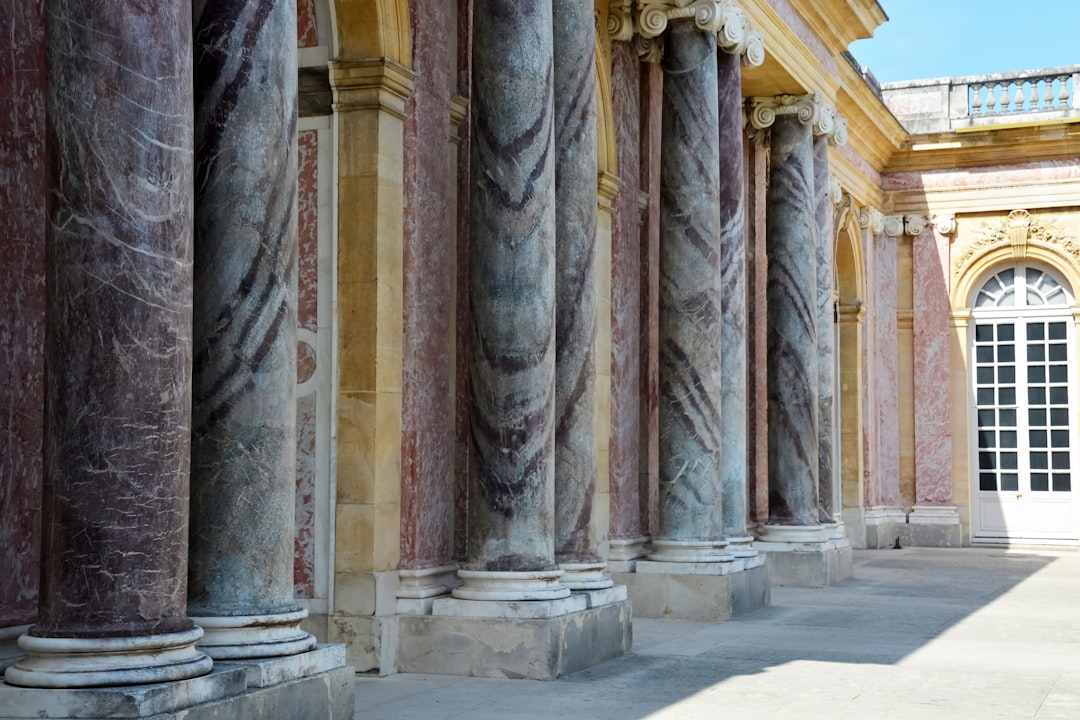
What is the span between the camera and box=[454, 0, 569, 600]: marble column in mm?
8961

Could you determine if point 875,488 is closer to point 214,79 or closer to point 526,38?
point 526,38

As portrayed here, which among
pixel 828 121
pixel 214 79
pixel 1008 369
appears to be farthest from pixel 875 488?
pixel 214 79

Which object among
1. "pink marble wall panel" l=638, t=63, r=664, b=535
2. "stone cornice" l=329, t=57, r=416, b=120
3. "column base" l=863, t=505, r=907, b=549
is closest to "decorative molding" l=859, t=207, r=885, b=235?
"column base" l=863, t=505, r=907, b=549

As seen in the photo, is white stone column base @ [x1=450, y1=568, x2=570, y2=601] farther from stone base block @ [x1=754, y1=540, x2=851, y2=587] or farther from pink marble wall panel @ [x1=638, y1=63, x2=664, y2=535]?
stone base block @ [x1=754, y1=540, x2=851, y2=587]

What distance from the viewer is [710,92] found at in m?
13.1

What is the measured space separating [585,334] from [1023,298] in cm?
1596

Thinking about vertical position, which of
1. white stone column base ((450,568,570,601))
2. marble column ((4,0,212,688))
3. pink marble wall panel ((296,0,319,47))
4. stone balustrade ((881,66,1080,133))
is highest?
A: stone balustrade ((881,66,1080,133))

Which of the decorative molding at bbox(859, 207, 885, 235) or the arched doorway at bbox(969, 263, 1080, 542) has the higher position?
the decorative molding at bbox(859, 207, 885, 235)

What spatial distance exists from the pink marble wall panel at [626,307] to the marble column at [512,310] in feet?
13.2

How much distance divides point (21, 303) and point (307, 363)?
9.93 feet

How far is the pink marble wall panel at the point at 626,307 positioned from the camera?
13211mm

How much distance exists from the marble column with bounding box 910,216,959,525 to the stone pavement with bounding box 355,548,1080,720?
9.41 metres

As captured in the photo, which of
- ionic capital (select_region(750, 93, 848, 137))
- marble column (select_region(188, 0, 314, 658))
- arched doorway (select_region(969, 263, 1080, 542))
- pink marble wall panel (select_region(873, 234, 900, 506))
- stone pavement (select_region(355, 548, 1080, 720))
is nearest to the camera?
marble column (select_region(188, 0, 314, 658))

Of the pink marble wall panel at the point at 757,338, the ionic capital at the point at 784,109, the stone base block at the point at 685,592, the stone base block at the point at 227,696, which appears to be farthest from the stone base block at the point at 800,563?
the stone base block at the point at 227,696
